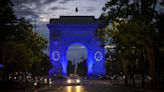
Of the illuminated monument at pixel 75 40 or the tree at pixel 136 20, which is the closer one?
the tree at pixel 136 20

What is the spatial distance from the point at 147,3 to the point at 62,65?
112815mm

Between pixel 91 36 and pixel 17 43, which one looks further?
pixel 91 36

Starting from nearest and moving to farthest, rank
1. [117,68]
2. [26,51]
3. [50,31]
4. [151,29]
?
1. [151,29]
2. [26,51]
3. [117,68]
4. [50,31]

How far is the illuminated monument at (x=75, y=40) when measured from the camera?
6358 inches

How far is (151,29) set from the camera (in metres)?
49.5

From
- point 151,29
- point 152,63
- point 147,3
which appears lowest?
point 152,63

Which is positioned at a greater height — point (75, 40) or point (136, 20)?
point (75, 40)

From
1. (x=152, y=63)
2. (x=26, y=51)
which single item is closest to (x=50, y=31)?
(x=26, y=51)

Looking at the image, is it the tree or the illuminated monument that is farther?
the illuminated monument

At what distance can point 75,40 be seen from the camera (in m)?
164

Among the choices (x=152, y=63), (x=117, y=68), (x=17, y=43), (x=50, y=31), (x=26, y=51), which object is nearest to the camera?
(x=152, y=63)

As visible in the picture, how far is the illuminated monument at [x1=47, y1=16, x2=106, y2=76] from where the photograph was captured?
16150 centimetres

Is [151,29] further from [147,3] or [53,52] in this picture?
[53,52]

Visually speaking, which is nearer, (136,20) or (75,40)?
(136,20)
